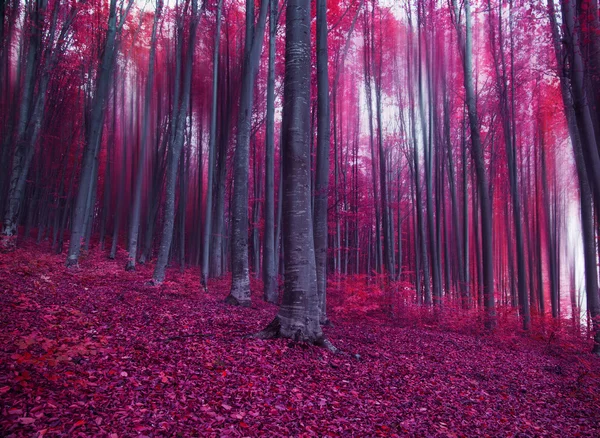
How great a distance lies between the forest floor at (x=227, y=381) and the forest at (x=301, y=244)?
30 millimetres

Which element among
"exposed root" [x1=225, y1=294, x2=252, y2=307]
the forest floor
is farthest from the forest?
"exposed root" [x1=225, y1=294, x2=252, y2=307]

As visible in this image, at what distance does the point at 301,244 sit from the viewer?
17.1 feet

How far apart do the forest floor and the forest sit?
1.2 inches

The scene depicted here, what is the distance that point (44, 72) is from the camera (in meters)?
11.9

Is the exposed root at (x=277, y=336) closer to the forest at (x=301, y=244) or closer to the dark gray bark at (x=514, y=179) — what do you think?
the forest at (x=301, y=244)

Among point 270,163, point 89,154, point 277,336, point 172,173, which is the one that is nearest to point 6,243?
point 89,154

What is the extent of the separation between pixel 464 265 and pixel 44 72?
17112 mm

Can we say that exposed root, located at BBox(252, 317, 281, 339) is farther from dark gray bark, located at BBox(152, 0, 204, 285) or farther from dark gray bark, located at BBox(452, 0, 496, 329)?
dark gray bark, located at BBox(452, 0, 496, 329)

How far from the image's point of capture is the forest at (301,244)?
11.3ft

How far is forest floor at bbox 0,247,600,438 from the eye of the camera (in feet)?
9.22

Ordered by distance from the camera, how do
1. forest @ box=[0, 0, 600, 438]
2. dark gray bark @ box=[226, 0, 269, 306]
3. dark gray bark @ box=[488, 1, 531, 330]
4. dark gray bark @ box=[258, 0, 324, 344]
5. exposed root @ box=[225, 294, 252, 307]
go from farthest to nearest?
dark gray bark @ box=[488, 1, 531, 330] < dark gray bark @ box=[226, 0, 269, 306] < exposed root @ box=[225, 294, 252, 307] < dark gray bark @ box=[258, 0, 324, 344] < forest @ box=[0, 0, 600, 438]

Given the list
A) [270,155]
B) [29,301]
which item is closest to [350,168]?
[270,155]

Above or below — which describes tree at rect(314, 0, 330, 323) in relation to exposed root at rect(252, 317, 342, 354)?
above

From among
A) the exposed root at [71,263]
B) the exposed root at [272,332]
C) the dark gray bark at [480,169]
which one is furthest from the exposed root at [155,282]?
the dark gray bark at [480,169]
